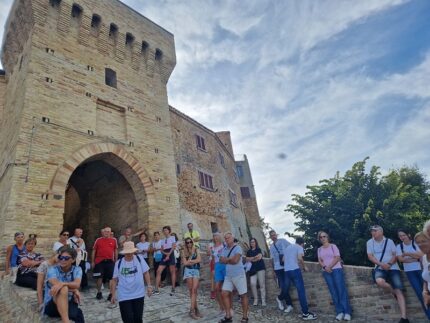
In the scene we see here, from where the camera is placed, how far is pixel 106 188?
12.3 metres

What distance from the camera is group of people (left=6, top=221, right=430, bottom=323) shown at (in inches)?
176

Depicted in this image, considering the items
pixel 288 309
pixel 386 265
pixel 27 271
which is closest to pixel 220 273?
pixel 288 309

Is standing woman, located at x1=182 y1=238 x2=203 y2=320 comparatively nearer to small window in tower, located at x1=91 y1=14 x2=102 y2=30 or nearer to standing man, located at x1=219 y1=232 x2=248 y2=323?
standing man, located at x1=219 y1=232 x2=248 y2=323

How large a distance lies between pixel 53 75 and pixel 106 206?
5.27m

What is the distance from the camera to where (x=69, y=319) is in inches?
169

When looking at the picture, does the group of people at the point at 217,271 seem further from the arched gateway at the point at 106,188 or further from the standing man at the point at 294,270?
the arched gateway at the point at 106,188

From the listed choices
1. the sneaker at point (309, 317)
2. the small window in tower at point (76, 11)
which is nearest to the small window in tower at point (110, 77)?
the small window in tower at point (76, 11)

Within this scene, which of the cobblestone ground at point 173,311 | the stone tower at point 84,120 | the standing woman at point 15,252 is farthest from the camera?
the stone tower at point 84,120

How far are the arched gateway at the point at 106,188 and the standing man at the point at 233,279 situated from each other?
17.5ft

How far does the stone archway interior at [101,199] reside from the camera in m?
11.5

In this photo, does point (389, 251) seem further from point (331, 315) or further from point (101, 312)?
point (101, 312)

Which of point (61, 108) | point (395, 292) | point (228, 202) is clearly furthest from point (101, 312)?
point (228, 202)

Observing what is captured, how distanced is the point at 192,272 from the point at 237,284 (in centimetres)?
101

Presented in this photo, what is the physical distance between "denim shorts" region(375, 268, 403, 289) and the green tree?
303 inches
